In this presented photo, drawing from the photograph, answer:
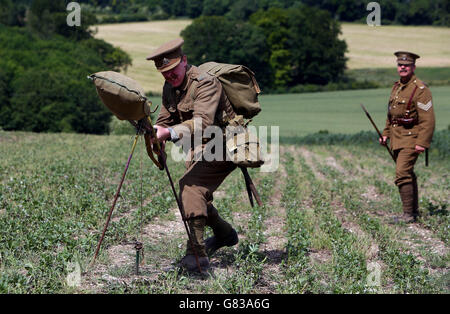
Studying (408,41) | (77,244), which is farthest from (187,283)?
(408,41)

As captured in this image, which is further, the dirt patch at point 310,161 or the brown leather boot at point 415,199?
the dirt patch at point 310,161

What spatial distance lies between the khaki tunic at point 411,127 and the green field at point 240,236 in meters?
0.92

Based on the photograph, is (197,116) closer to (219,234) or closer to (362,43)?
(219,234)

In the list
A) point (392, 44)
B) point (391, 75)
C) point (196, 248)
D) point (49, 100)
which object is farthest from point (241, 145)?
point (392, 44)

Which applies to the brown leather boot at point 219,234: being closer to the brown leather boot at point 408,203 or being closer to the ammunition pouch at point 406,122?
the brown leather boot at point 408,203

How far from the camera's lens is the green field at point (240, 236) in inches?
205

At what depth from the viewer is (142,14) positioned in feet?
308

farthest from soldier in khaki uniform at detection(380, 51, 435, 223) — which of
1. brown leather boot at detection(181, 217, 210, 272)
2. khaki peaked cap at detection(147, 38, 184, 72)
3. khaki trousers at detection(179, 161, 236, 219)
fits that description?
khaki peaked cap at detection(147, 38, 184, 72)

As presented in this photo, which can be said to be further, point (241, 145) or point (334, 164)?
point (334, 164)

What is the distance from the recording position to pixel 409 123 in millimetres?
9242

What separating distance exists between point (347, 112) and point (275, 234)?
43.9m

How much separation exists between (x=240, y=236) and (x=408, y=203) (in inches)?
120

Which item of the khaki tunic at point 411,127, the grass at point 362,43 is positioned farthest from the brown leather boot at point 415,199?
the grass at point 362,43

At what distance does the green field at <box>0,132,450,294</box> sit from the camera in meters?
Result: 5.20
